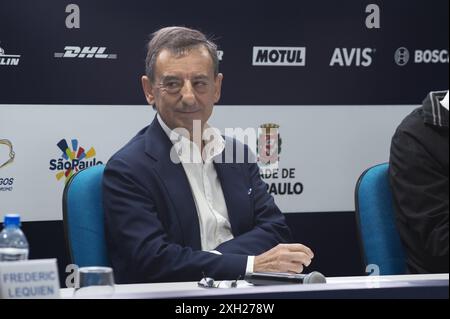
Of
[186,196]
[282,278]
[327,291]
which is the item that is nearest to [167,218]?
[186,196]

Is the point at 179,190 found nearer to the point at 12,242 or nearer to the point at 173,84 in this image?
the point at 173,84

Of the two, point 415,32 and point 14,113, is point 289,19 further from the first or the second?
point 14,113

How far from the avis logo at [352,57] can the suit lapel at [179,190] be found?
176 centimetres

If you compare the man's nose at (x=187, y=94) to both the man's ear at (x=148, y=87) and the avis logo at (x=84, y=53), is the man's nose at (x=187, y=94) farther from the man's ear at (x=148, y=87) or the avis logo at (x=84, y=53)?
the avis logo at (x=84, y=53)

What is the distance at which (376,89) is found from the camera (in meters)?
4.82

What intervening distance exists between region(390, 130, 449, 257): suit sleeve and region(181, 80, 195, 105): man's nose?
0.75m

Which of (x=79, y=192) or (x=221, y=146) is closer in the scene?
(x=79, y=192)

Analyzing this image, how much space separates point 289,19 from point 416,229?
189cm

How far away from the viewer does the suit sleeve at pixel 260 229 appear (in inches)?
124

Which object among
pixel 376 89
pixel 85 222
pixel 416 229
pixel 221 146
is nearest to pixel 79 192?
pixel 85 222

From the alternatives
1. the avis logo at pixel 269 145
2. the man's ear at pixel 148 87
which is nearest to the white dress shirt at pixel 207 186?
the man's ear at pixel 148 87

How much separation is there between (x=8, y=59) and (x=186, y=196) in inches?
56.4

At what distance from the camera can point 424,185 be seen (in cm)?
309

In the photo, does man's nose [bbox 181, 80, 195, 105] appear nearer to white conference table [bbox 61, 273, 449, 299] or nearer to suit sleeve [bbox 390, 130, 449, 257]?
suit sleeve [bbox 390, 130, 449, 257]
